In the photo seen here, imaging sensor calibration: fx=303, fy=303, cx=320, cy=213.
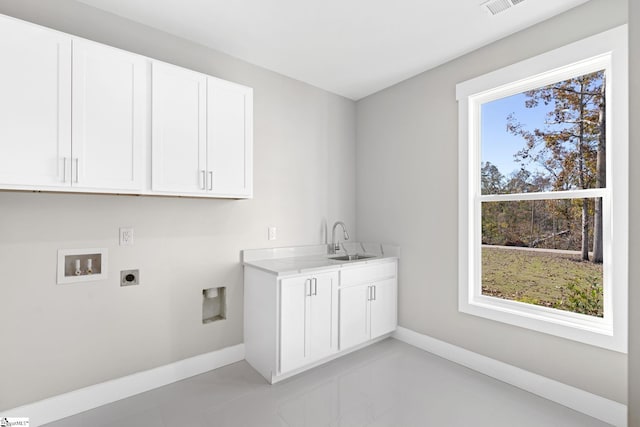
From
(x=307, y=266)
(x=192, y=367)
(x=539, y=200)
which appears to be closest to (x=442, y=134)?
(x=539, y=200)

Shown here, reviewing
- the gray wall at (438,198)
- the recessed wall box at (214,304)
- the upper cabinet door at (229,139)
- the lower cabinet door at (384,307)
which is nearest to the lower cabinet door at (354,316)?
the lower cabinet door at (384,307)

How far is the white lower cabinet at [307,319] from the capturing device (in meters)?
2.42

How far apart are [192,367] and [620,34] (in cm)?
388

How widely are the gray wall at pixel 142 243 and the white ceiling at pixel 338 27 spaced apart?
0.67 ft

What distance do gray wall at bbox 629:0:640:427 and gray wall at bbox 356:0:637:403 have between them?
5.76 ft

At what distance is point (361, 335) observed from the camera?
2955 millimetres

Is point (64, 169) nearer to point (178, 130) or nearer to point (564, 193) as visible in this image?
point (178, 130)

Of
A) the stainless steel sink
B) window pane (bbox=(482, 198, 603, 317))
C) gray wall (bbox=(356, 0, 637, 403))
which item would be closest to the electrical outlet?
the stainless steel sink

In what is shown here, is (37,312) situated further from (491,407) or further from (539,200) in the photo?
(539,200)

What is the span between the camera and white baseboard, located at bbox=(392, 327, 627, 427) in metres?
1.95

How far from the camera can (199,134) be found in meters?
2.30

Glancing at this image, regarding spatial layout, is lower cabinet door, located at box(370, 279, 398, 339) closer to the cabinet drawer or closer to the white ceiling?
the cabinet drawer

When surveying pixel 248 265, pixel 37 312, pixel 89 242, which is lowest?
pixel 37 312

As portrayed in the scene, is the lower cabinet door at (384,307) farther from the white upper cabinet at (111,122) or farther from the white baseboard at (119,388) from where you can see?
the white upper cabinet at (111,122)
